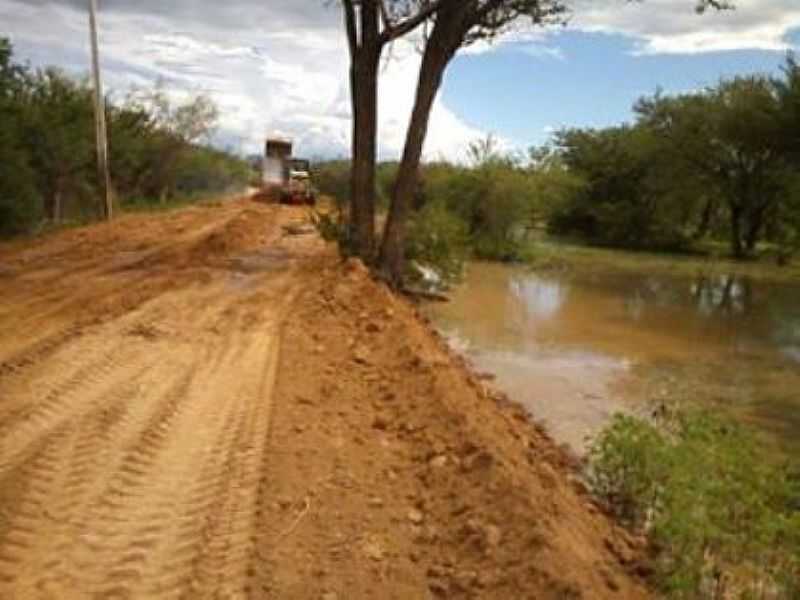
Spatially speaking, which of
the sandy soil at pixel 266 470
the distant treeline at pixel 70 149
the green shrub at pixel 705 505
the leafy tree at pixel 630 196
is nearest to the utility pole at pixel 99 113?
the distant treeline at pixel 70 149

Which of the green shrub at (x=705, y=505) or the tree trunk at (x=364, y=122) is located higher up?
the tree trunk at (x=364, y=122)

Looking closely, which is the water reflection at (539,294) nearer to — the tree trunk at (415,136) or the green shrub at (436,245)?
the green shrub at (436,245)

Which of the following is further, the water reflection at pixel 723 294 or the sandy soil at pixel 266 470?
the water reflection at pixel 723 294

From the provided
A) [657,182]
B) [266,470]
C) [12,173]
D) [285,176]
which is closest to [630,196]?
[657,182]

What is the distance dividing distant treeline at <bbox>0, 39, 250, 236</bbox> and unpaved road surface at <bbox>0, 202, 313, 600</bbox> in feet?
29.6

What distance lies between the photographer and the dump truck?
48000mm

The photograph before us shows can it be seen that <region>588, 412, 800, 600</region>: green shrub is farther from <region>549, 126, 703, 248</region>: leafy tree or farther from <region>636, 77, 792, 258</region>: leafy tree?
<region>549, 126, 703, 248</region>: leafy tree

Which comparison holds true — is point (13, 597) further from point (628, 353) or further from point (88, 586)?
point (628, 353)

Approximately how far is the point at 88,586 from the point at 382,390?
5.65 m

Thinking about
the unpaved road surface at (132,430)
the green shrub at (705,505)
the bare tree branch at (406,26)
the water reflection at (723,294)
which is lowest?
the water reflection at (723,294)

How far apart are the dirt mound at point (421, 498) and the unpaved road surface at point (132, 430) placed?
0.31m

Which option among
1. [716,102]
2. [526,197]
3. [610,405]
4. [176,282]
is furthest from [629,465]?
[716,102]

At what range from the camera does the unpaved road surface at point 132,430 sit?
5648 millimetres

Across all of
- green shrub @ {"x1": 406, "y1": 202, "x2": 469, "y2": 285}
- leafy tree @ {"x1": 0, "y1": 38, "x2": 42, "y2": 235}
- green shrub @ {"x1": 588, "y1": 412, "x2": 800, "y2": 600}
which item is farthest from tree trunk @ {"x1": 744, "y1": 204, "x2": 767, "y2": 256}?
green shrub @ {"x1": 588, "y1": 412, "x2": 800, "y2": 600}
